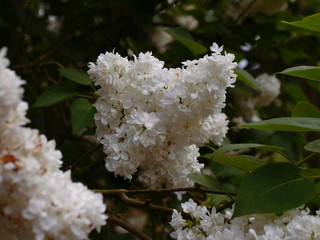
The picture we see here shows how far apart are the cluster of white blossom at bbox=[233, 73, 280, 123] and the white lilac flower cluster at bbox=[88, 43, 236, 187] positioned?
3.21 ft

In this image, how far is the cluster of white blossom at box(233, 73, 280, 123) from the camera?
6.52 feet

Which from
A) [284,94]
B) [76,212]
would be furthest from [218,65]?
[284,94]

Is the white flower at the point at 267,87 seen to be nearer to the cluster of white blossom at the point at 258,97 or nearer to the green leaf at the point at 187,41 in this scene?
the cluster of white blossom at the point at 258,97

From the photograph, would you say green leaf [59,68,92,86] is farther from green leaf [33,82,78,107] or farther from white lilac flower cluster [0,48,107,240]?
white lilac flower cluster [0,48,107,240]

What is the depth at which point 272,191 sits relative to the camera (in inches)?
34.9

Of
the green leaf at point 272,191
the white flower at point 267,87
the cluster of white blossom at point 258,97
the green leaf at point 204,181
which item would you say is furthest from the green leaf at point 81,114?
the white flower at point 267,87

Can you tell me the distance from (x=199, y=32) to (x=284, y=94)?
1.82 ft

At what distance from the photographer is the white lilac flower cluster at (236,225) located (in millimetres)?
861

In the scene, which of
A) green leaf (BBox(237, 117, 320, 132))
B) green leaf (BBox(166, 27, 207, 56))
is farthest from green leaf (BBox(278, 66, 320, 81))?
green leaf (BBox(166, 27, 207, 56))

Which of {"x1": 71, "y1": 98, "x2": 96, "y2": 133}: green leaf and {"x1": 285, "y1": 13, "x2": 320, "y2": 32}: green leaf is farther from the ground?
{"x1": 285, "y1": 13, "x2": 320, "y2": 32}: green leaf

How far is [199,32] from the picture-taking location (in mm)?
2221

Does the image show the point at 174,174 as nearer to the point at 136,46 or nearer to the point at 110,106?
the point at 110,106

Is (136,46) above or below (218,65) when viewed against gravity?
below

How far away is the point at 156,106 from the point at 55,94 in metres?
0.45
